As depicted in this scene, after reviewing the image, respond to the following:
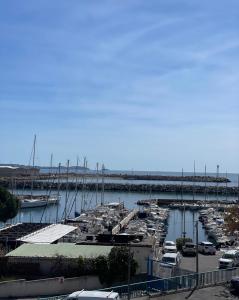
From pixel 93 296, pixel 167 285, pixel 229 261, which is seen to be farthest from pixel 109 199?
pixel 93 296

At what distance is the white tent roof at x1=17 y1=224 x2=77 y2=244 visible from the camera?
3889 centimetres

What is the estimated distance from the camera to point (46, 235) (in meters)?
41.2

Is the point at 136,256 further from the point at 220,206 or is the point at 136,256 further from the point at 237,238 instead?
the point at 220,206

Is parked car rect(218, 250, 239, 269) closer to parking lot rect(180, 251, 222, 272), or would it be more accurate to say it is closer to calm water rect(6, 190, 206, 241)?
parking lot rect(180, 251, 222, 272)

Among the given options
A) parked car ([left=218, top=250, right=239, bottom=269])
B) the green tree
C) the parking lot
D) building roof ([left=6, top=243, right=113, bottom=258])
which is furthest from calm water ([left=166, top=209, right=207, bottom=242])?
the green tree

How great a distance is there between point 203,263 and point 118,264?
365 inches

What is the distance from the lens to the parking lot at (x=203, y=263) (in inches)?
1337

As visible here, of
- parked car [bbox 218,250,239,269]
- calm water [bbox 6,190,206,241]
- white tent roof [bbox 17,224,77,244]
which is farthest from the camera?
calm water [bbox 6,190,206,241]

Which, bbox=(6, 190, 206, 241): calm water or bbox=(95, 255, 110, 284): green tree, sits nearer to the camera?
bbox=(95, 255, 110, 284): green tree

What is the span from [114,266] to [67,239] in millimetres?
15942

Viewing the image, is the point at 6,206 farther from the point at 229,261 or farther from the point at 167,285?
the point at 167,285

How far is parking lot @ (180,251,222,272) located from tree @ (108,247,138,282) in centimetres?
565

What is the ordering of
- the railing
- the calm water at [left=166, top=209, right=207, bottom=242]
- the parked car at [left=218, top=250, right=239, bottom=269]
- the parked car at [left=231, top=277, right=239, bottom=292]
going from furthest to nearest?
the calm water at [left=166, top=209, right=207, bottom=242] → the parked car at [left=218, top=250, right=239, bottom=269] → the railing → the parked car at [left=231, top=277, right=239, bottom=292]

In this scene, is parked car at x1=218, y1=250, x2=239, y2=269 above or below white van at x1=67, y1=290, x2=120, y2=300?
below
